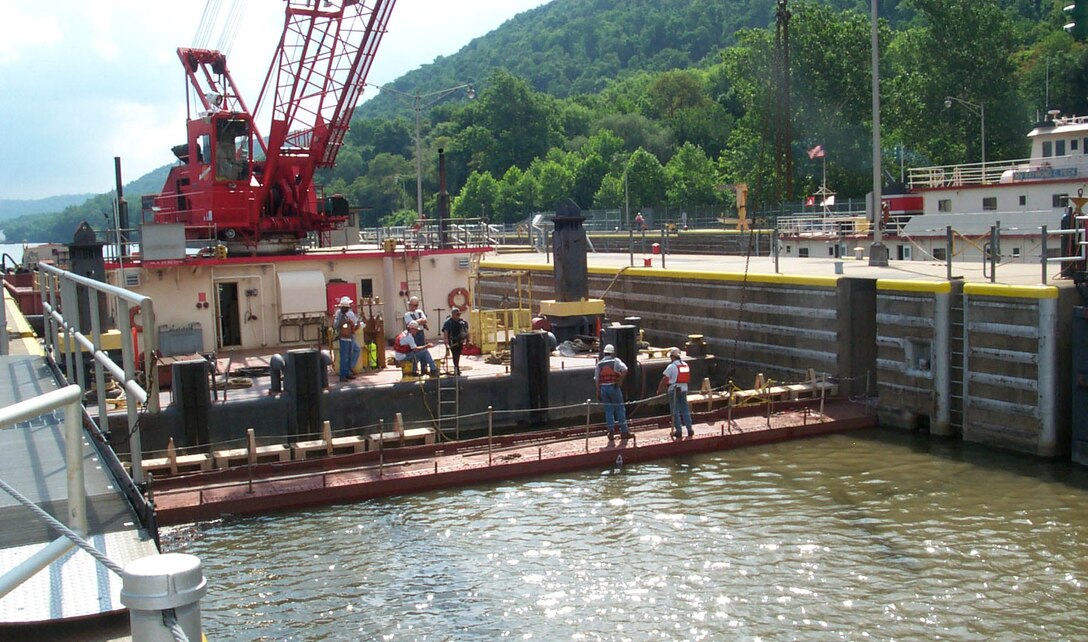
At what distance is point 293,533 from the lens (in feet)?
49.4

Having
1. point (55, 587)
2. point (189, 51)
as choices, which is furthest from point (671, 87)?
point (55, 587)

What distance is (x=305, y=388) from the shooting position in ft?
64.3

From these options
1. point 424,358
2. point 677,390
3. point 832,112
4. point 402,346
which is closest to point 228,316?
point 402,346

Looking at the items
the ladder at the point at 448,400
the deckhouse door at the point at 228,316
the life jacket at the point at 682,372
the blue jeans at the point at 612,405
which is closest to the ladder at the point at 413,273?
the deckhouse door at the point at 228,316

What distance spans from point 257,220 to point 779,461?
49.9 ft

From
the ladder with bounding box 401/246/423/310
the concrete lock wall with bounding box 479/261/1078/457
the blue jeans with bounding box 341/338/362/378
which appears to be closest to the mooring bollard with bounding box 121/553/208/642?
the concrete lock wall with bounding box 479/261/1078/457

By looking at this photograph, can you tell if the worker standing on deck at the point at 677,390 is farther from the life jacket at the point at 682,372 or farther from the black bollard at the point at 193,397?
the black bollard at the point at 193,397

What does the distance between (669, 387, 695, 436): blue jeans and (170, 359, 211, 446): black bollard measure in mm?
8414

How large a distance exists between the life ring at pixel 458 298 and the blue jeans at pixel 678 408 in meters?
8.36

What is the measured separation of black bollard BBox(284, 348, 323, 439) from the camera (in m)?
19.5

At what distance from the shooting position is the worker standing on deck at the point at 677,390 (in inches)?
733

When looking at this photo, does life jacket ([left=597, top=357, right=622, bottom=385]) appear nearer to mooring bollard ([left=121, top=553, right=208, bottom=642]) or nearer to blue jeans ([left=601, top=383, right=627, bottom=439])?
blue jeans ([left=601, top=383, right=627, bottom=439])

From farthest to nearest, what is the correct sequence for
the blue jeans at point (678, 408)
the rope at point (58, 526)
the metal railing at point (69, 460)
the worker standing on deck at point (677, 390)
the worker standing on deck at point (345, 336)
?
the worker standing on deck at point (345, 336) → the blue jeans at point (678, 408) → the worker standing on deck at point (677, 390) → the metal railing at point (69, 460) → the rope at point (58, 526)

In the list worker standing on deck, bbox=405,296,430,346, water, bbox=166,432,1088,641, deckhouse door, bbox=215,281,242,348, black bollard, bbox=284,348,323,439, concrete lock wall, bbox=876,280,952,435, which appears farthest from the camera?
deckhouse door, bbox=215,281,242,348
